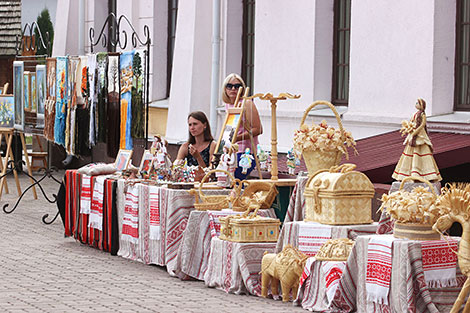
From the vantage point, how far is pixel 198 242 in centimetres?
932

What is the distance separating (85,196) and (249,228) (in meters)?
3.42

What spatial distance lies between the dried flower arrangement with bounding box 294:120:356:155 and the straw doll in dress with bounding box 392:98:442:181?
0.81 metres

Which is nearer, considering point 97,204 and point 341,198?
point 341,198

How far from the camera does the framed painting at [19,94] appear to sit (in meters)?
16.1

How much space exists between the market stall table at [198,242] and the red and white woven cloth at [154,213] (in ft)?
2.19

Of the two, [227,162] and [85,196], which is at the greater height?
[227,162]

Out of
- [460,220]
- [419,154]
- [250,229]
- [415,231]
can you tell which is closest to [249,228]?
[250,229]

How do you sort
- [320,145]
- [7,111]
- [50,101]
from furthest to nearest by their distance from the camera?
[7,111] < [50,101] < [320,145]

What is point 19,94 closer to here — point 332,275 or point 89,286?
point 89,286

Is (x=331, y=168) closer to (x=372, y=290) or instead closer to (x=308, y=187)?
(x=308, y=187)

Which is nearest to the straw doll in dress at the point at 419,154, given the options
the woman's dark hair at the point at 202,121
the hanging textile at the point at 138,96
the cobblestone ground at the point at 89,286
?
the cobblestone ground at the point at 89,286

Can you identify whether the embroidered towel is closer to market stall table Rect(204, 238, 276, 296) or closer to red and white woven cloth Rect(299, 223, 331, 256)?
red and white woven cloth Rect(299, 223, 331, 256)

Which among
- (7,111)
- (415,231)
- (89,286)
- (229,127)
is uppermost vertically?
(7,111)

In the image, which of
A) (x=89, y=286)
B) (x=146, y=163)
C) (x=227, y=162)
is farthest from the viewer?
(x=146, y=163)
